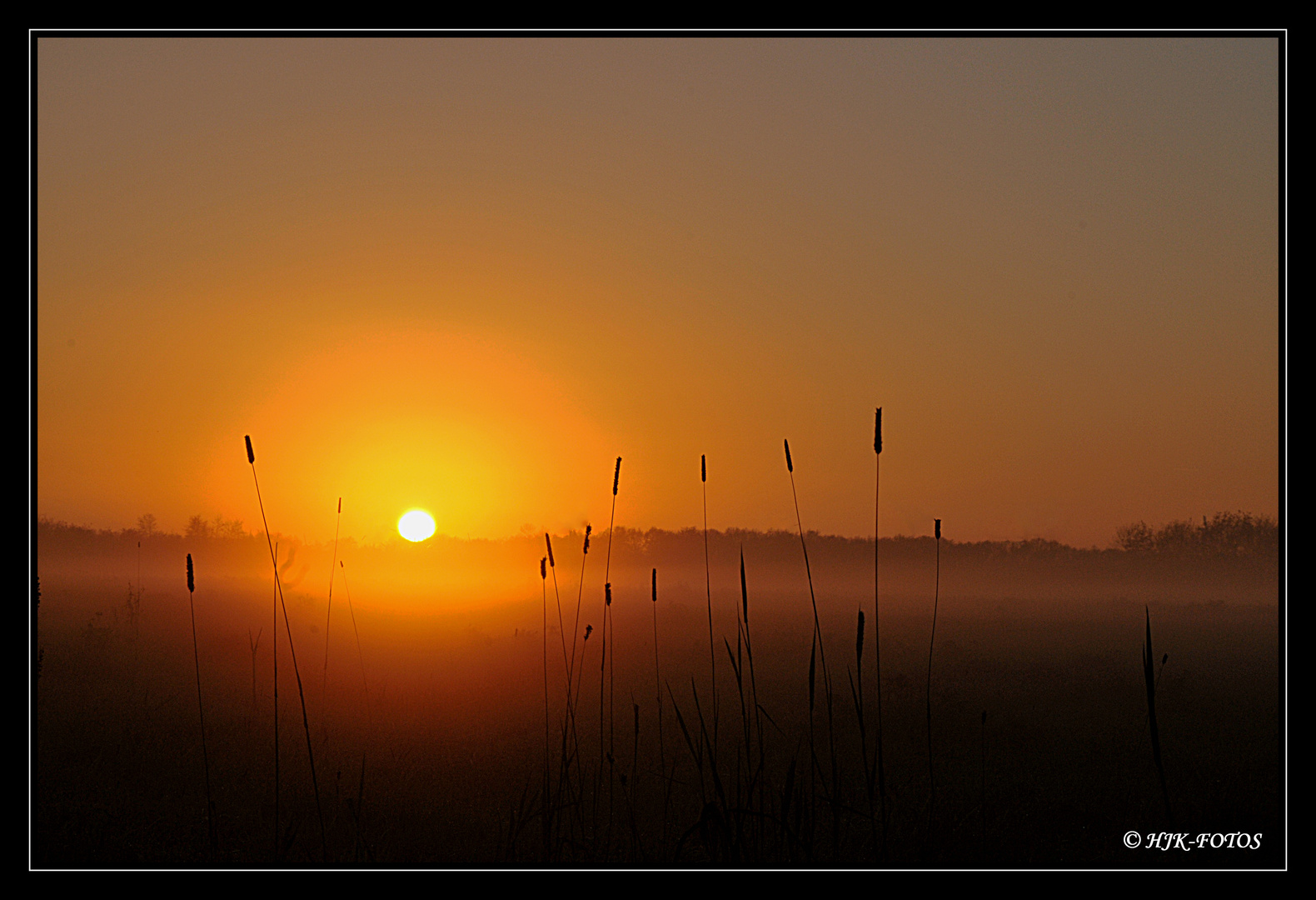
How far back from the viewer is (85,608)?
1076cm

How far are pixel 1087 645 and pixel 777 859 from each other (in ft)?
40.8

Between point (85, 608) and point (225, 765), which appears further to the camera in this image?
point (85, 608)

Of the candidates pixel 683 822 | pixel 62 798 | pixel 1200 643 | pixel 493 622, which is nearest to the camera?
pixel 683 822

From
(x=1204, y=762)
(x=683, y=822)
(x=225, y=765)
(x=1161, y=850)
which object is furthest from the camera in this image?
(x=1204, y=762)

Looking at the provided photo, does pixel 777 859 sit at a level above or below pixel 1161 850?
above

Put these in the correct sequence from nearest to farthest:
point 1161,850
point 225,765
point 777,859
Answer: point 777,859 < point 1161,850 < point 225,765

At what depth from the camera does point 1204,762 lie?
6.45 meters

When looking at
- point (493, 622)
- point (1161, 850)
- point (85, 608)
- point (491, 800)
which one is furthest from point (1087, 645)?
point (85, 608)
